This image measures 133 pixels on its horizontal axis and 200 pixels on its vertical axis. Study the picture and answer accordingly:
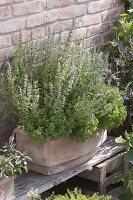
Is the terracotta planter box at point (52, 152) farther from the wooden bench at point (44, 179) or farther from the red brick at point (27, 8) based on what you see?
the red brick at point (27, 8)

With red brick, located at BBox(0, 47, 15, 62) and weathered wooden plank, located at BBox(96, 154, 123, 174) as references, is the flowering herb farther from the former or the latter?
weathered wooden plank, located at BBox(96, 154, 123, 174)

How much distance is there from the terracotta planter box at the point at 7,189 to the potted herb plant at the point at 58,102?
0.34 metres

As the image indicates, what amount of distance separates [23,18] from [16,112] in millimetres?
684

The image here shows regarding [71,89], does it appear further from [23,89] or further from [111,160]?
[111,160]

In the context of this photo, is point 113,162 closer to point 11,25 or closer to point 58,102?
point 58,102

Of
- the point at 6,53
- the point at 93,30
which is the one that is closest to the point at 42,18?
the point at 6,53

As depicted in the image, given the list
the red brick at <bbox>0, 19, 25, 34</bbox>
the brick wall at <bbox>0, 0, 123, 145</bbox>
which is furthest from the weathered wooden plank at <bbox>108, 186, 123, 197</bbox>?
the red brick at <bbox>0, 19, 25, 34</bbox>

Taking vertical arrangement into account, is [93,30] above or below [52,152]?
above

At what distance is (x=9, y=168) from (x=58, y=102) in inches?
21.2

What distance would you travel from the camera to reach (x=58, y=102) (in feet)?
11.4

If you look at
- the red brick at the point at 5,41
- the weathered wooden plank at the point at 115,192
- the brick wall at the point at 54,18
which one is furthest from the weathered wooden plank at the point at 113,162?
the red brick at the point at 5,41

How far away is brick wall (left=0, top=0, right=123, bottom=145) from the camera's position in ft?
12.1

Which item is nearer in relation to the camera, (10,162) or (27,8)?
(10,162)

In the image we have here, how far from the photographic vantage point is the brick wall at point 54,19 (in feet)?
12.1
